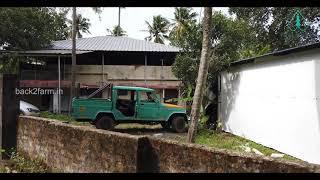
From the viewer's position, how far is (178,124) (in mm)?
19266

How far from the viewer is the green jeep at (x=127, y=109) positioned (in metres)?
18.1

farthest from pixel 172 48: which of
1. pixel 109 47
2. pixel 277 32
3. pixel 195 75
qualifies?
pixel 195 75

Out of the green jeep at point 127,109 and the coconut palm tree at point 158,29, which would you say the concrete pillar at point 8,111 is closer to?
the green jeep at point 127,109

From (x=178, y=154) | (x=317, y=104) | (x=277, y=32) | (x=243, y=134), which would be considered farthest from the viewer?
(x=277, y=32)

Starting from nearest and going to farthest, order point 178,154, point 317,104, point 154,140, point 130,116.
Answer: point 178,154 < point 154,140 < point 317,104 < point 130,116

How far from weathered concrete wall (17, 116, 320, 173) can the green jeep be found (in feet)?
25.0

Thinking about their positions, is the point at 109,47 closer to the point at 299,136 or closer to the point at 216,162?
the point at 299,136

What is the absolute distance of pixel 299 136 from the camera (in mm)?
12219

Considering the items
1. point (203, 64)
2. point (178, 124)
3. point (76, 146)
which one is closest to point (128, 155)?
point (76, 146)

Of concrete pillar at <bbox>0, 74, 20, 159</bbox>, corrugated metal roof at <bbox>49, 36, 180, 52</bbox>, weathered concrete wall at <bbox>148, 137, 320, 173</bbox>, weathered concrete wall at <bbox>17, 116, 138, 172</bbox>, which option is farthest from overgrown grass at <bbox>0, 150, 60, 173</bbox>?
corrugated metal roof at <bbox>49, 36, 180, 52</bbox>

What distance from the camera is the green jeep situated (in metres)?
18.1

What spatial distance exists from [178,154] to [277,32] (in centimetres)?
2773

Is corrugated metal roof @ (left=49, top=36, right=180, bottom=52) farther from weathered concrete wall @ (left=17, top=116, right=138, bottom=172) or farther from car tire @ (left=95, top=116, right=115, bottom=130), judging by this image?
weathered concrete wall @ (left=17, top=116, right=138, bottom=172)

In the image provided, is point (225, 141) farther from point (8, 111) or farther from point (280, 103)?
point (8, 111)
